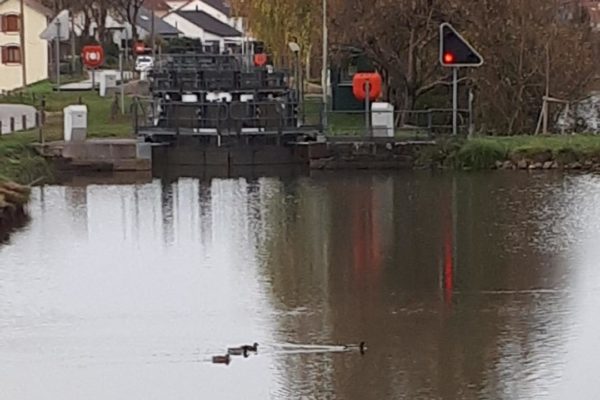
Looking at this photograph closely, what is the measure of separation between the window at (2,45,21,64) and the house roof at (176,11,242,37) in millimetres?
43690

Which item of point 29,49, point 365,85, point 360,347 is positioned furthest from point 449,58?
point 29,49

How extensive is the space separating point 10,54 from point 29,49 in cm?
77

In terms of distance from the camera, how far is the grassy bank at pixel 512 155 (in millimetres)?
24922

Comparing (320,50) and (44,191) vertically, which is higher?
(320,50)

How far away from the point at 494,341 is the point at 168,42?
2487 inches

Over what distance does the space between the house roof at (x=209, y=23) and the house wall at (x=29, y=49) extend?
43029 millimetres

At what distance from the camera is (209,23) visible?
102938mm

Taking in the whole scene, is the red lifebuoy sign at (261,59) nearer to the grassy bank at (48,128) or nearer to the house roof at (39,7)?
the grassy bank at (48,128)

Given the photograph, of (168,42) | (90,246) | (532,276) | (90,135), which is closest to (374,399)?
(532,276)

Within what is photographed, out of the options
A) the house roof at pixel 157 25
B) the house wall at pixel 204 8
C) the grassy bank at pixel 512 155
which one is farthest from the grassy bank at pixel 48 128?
the house wall at pixel 204 8

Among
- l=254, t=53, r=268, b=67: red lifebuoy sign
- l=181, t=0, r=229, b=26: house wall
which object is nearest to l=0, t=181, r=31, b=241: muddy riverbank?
l=254, t=53, r=268, b=67: red lifebuoy sign

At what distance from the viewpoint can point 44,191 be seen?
2261 centimetres

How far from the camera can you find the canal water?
35.2ft

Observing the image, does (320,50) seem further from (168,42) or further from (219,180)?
(168,42)
